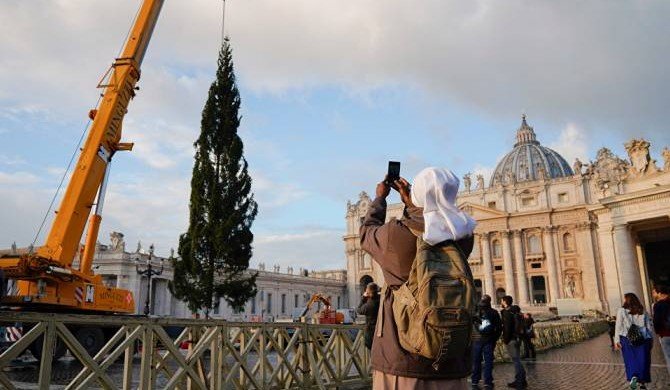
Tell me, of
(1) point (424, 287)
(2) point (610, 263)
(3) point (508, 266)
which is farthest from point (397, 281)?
(3) point (508, 266)

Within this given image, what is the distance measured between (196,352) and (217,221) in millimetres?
17964

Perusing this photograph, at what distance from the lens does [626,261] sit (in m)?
23.4

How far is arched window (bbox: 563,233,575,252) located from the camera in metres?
66.5

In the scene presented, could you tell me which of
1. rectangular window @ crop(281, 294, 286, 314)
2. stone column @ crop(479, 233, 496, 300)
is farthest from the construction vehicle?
stone column @ crop(479, 233, 496, 300)

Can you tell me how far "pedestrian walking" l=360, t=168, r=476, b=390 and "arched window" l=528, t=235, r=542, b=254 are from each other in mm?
71521

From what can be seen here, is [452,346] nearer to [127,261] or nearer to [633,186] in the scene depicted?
[633,186]

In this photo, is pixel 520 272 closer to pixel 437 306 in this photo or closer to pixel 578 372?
pixel 578 372

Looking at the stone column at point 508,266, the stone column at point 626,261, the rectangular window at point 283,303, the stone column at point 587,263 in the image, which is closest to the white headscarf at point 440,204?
the stone column at point 626,261

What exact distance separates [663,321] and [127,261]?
52166 millimetres

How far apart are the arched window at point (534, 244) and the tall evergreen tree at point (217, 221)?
5389 cm

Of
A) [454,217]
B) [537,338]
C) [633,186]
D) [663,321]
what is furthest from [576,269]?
[454,217]

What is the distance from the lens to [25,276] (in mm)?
13852

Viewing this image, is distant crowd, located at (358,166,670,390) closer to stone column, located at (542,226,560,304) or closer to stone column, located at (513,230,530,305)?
stone column, located at (542,226,560,304)

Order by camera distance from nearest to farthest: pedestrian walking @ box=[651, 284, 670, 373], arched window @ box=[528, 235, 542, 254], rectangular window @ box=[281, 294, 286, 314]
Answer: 1. pedestrian walking @ box=[651, 284, 670, 373]
2. arched window @ box=[528, 235, 542, 254]
3. rectangular window @ box=[281, 294, 286, 314]
